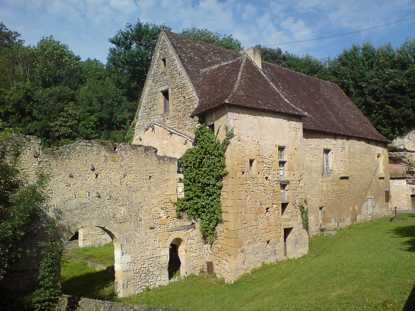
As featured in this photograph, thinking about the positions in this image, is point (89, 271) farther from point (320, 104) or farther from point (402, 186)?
point (402, 186)

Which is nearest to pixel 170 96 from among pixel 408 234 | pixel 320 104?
pixel 320 104

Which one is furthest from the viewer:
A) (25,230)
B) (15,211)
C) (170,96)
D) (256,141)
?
(170,96)

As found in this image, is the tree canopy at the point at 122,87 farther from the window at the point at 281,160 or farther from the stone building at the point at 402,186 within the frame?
the window at the point at 281,160

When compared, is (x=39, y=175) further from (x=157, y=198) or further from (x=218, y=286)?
(x=218, y=286)

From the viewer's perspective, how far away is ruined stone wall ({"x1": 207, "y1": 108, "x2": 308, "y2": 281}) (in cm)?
1525

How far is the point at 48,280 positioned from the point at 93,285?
373cm

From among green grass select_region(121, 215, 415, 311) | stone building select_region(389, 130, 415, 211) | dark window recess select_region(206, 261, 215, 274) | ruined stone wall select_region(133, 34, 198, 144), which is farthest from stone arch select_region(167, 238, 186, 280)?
stone building select_region(389, 130, 415, 211)

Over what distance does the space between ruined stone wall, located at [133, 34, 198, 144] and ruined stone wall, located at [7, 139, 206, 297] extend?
3.08m

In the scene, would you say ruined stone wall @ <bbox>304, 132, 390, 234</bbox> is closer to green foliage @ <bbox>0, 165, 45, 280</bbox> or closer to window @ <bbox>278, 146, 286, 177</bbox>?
window @ <bbox>278, 146, 286, 177</bbox>

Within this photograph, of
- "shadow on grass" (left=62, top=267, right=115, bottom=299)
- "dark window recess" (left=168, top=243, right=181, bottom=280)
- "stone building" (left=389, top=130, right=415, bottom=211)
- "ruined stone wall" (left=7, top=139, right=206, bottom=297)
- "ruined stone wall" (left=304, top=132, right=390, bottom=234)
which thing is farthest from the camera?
"stone building" (left=389, top=130, right=415, bottom=211)

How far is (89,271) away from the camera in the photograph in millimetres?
17484

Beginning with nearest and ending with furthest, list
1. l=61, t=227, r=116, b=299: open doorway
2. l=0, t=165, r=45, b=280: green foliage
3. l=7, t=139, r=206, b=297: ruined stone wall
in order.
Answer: l=0, t=165, r=45, b=280: green foliage < l=7, t=139, r=206, b=297: ruined stone wall < l=61, t=227, r=116, b=299: open doorway

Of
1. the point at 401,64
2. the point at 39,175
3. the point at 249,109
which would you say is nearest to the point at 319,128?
the point at 249,109

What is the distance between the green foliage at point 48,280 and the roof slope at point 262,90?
7793 mm
